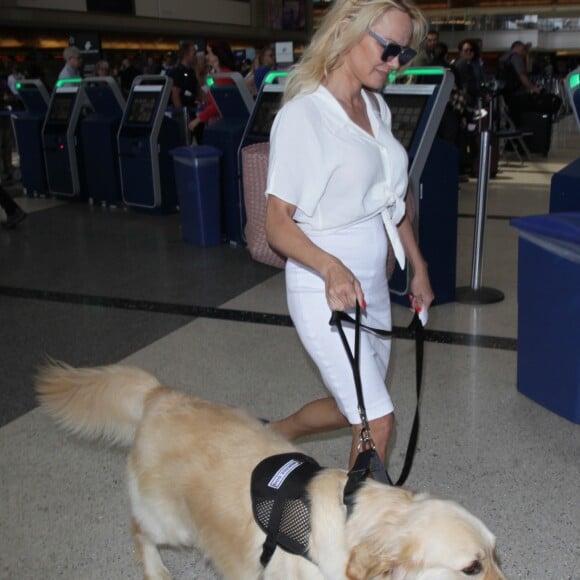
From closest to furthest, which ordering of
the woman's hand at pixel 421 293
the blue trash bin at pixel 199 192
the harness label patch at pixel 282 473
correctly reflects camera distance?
→ 1. the harness label patch at pixel 282 473
2. the woman's hand at pixel 421 293
3. the blue trash bin at pixel 199 192

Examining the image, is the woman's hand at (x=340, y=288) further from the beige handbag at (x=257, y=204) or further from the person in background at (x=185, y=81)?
the person in background at (x=185, y=81)

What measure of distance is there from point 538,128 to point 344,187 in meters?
11.7

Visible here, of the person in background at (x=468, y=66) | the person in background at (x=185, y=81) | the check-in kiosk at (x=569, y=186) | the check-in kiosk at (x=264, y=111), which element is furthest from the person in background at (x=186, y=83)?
the check-in kiosk at (x=569, y=186)

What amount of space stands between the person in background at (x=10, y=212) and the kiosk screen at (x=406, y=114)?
16.5 ft

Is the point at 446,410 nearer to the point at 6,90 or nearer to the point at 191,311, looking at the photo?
the point at 191,311

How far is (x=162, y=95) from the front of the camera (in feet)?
26.4

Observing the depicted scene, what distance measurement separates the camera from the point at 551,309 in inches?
128

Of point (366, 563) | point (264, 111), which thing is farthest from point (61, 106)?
point (366, 563)

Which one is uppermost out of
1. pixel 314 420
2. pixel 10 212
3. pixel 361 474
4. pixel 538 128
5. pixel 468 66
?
pixel 468 66

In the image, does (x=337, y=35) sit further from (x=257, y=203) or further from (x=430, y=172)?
(x=430, y=172)

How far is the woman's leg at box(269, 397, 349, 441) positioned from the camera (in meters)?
2.46

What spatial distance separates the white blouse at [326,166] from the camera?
76.6 inches

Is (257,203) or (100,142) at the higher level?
(257,203)

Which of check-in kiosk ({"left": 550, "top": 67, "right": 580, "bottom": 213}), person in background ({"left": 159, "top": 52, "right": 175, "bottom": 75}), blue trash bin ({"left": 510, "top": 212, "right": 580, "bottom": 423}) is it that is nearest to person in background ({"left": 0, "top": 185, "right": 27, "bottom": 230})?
person in background ({"left": 159, "top": 52, "right": 175, "bottom": 75})
